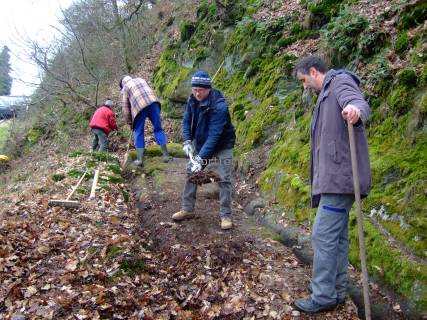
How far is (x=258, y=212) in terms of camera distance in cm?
668

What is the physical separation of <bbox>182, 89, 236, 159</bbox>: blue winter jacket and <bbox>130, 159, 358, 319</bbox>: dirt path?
1.16 metres

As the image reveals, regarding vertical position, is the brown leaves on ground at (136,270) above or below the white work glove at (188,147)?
below

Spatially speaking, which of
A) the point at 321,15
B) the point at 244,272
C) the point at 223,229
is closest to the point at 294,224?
the point at 223,229

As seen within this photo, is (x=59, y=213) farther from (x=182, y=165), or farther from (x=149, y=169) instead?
(x=182, y=165)

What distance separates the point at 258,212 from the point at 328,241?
9.56ft

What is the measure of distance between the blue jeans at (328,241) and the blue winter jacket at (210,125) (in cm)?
206

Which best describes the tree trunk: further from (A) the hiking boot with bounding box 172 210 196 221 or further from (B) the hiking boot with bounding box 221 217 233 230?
(B) the hiking boot with bounding box 221 217 233 230

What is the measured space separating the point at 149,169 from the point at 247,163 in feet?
7.00

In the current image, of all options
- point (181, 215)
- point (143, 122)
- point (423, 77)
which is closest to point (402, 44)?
point (423, 77)

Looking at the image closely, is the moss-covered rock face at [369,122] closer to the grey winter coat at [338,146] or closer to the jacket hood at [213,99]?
the grey winter coat at [338,146]

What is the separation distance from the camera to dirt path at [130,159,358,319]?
411cm

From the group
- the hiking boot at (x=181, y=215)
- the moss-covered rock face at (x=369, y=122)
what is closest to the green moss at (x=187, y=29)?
the moss-covered rock face at (x=369, y=122)

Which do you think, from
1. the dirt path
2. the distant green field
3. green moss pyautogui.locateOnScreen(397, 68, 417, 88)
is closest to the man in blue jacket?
the dirt path

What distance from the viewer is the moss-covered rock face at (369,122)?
4.31 metres
